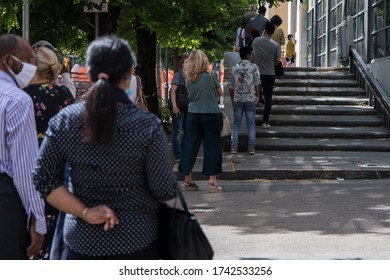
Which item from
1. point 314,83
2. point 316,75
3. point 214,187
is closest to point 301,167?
point 214,187

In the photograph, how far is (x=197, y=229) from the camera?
387 cm

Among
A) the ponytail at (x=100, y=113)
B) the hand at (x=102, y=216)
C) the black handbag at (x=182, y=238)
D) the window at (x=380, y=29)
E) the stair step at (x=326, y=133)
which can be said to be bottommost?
the stair step at (x=326, y=133)

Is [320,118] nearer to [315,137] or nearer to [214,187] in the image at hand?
[315,137]

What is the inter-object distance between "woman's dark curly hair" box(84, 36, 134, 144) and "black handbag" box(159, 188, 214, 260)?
440mm

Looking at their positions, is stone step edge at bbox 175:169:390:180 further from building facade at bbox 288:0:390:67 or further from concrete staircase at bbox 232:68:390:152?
building facade at bbox 288:0:390:67

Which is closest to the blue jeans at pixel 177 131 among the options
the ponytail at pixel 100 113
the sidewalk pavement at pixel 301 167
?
the sidewalk pavement at pixel 301 167

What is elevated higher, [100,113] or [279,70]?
[279,70]

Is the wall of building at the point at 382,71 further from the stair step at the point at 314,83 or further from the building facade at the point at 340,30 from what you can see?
the stair step at the point at 314,83

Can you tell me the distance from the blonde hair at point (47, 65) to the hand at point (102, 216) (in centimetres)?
217

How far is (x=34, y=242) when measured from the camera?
4715 mm

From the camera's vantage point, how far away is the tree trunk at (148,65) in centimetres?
2144

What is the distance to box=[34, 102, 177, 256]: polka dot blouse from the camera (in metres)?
3.84

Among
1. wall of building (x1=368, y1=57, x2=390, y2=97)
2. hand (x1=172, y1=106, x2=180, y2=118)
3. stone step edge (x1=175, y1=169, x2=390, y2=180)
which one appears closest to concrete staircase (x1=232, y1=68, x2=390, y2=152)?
wall of building (x1=368, y1=57, x2=390, y2=97)

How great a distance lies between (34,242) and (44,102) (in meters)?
1.20
